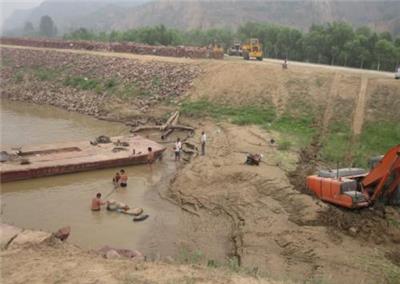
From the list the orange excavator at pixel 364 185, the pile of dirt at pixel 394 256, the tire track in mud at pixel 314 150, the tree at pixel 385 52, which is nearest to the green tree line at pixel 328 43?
the tree at pixel 385 52

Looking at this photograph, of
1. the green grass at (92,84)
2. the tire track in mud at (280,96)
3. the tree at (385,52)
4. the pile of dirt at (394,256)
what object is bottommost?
the pile of dirt at (394,256)

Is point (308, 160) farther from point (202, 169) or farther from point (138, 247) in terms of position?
point (138, 247)

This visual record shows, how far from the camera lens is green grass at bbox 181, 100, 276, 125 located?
28.6 m

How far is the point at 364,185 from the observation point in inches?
650

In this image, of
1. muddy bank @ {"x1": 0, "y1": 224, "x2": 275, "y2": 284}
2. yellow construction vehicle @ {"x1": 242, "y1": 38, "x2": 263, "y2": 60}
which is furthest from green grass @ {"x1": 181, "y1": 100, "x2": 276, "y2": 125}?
muddy bank @ {"x1": 0, "y1": 224, "x2": 275, "y2": 284}

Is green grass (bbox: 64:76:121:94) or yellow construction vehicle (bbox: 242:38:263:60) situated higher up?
yellow construction vehicle (bbox: 242:38:263:60)

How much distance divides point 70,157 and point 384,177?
43.7 feet

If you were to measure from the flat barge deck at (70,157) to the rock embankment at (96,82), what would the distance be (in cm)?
884

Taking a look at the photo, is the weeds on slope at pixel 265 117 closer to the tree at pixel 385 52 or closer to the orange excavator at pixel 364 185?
the orange excavator at pixel 364 185

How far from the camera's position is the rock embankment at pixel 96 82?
34875 millimetres

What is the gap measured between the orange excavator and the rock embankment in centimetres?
1847

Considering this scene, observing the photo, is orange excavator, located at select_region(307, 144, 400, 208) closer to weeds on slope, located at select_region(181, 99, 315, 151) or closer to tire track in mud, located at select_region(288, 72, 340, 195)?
tire track in mud, located at select_region(288, 72, 340, 195)

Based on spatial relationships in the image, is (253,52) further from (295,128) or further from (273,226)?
(273,226)

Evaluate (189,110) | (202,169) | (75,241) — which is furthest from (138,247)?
(189,110)
